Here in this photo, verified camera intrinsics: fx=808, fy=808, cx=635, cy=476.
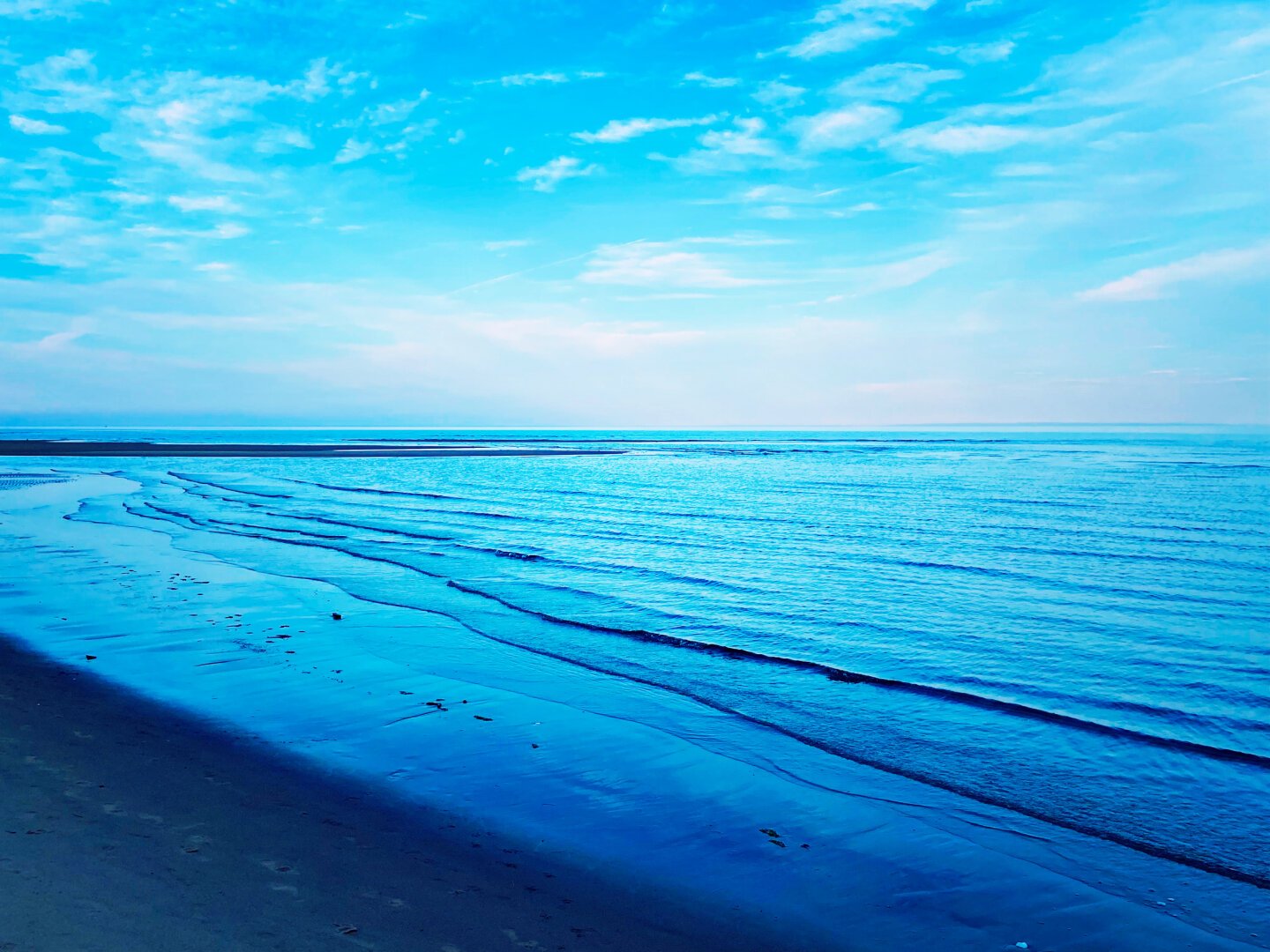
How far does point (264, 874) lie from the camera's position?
16.5 feet

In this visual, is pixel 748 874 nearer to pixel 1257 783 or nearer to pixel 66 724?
pixel 1257 783

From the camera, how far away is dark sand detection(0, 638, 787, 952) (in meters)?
4.34

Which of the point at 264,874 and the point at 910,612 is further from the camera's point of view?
the point at 910,612

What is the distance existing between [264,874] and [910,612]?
→ 469 inches

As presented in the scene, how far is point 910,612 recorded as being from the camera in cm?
1448

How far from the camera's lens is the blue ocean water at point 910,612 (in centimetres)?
791

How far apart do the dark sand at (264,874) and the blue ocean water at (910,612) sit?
338cm

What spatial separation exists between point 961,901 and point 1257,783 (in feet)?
14.0

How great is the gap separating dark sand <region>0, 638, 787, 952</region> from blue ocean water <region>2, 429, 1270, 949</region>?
3.38 m

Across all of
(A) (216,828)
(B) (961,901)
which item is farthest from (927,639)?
(A) (216,828)

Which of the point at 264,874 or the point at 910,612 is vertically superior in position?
the point at 264,874

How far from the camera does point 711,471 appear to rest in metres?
58.0

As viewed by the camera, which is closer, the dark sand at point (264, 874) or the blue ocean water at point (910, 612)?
the dark sand at point (264, 874)

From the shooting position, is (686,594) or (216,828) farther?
(686,594)
